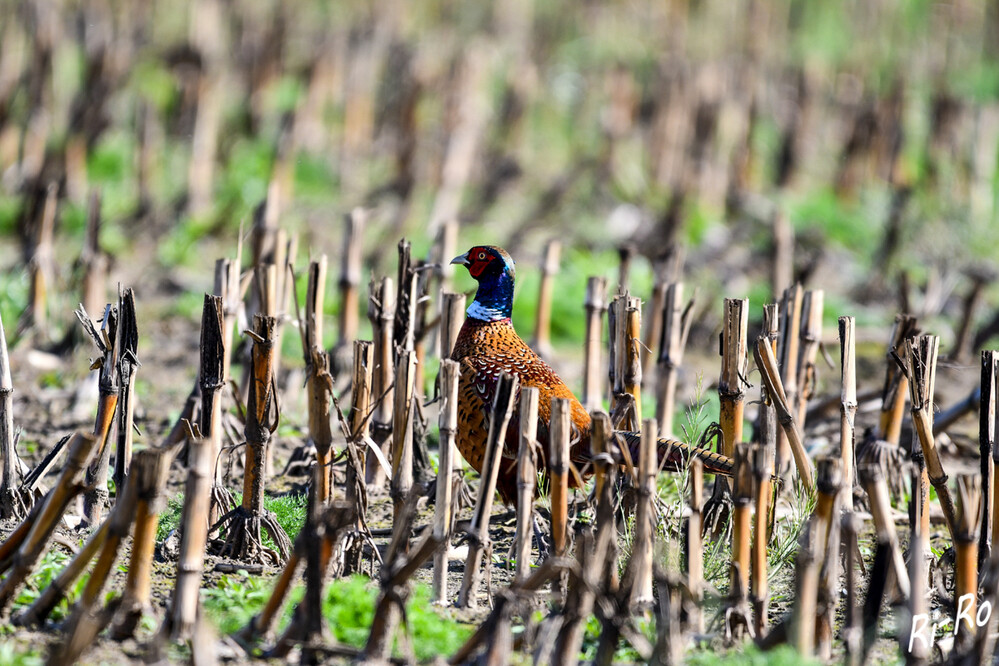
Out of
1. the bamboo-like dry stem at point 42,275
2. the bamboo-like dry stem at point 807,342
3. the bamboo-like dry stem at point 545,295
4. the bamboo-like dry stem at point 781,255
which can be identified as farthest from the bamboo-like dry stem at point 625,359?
the bamboo-like dry stem at point 781,255

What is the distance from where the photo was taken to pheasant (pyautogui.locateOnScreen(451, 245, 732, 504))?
3.77 metres

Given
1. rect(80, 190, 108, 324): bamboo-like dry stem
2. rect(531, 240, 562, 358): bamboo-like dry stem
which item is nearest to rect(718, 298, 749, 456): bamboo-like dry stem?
rect(531, 240, 562, 358): bamboo-like dry stem

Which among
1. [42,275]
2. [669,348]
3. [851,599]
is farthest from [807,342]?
[42,275]

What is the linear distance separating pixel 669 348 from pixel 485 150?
18.7ft

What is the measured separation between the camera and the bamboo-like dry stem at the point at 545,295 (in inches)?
235

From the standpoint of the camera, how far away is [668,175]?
9945 millimetres

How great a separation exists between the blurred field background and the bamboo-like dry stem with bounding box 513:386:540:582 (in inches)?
128

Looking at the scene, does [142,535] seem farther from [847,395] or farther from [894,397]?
[894,397]

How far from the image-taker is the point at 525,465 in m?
3.27

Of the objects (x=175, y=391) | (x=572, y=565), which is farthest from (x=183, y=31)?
(x=572, y=565)

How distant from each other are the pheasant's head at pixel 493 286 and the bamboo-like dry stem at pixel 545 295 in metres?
1.49

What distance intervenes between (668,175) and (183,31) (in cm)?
497

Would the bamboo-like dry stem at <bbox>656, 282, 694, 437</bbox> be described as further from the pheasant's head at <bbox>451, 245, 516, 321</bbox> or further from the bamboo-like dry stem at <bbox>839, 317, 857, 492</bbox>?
the bamboo-like dry stem at <bbox>839, 317, 857, 492</bbox>

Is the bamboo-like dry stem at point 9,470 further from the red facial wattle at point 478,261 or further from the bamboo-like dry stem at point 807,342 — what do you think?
the bamboo-like dry stem at point 807,342
